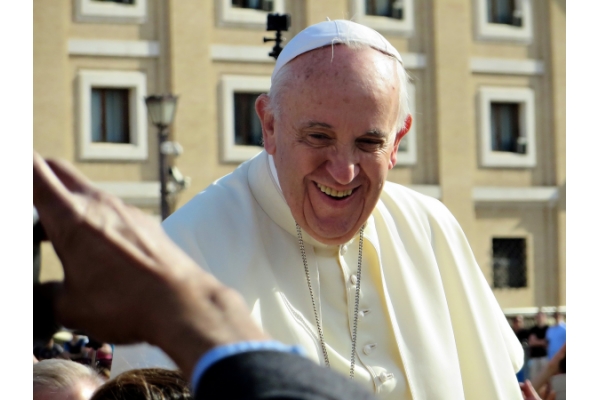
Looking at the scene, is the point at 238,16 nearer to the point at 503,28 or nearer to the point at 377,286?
the point at 503,28

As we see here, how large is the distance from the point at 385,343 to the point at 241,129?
14513mm

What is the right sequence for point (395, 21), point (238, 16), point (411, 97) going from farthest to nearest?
point (395, 21) < point (411, 97) < point (238, 16)

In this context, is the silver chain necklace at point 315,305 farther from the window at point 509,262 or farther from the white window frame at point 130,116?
the window at point 509,262

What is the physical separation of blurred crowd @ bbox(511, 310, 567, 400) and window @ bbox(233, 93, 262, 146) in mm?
5226

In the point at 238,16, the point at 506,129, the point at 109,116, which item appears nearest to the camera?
the point at 109,116

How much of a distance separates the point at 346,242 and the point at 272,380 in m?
1.71

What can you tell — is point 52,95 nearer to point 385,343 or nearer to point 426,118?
point 426,118

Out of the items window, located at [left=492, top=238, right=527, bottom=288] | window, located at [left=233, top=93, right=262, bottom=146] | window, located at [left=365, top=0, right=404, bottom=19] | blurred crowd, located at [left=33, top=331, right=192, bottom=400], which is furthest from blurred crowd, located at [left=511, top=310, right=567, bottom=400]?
window, located at [left=365, top=0, right=404, bottom=19]

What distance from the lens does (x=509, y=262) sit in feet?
59.0

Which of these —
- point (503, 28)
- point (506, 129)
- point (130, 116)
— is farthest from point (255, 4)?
point (506, 129)

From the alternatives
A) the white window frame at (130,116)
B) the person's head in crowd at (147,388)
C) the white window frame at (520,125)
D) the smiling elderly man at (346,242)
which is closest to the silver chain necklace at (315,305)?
the smiling elderly man at (346,242)

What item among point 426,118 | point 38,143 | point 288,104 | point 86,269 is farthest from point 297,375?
Result: point 426,118

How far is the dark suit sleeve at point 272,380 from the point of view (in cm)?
64

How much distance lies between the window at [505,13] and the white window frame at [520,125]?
49.8 inches
